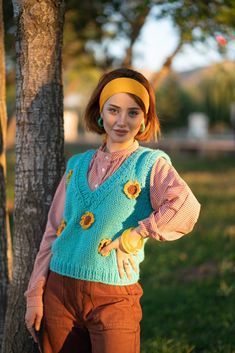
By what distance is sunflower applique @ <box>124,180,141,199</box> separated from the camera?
2.61 metres

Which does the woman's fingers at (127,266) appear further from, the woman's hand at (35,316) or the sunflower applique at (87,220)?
the woman's hand at (35,316)

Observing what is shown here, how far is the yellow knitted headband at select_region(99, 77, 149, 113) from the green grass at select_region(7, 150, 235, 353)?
2186 mm

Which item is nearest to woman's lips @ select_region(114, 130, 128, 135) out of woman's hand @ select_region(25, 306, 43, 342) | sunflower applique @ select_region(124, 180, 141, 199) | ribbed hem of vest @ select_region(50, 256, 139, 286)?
sunflower applique @ select_region(124, 180, 141, 199)

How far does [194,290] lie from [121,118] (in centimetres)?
399

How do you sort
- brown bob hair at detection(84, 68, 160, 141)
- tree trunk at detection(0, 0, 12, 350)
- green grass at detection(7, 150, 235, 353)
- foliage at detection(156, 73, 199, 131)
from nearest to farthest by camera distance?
brown bob hair at detection(84, 68, 160, 141)
tree trunk at detection(0, 0, 12, 350)
green grass at detection(7, 150, 235, 353)
foliage at detection(156, 73, 199, 131)

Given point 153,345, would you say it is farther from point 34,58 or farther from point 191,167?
point 191,167

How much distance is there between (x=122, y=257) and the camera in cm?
257

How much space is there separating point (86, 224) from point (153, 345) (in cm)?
205

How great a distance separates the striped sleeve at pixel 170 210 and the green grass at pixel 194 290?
197 centimetres

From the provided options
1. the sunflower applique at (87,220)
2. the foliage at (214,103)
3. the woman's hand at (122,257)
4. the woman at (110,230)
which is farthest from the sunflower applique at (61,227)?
the foliage at (214,103)

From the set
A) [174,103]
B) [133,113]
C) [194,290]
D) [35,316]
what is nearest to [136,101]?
[133,113]

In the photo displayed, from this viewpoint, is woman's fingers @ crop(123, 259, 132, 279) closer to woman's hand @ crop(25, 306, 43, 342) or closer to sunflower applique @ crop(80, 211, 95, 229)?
sunflower applique @ crop(80, 211, 95, 229)

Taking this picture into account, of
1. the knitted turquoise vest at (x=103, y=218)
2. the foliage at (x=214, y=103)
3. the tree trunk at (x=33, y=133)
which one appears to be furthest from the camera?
the foliage at (x=214, y=103)

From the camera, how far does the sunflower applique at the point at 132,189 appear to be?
261 cm
